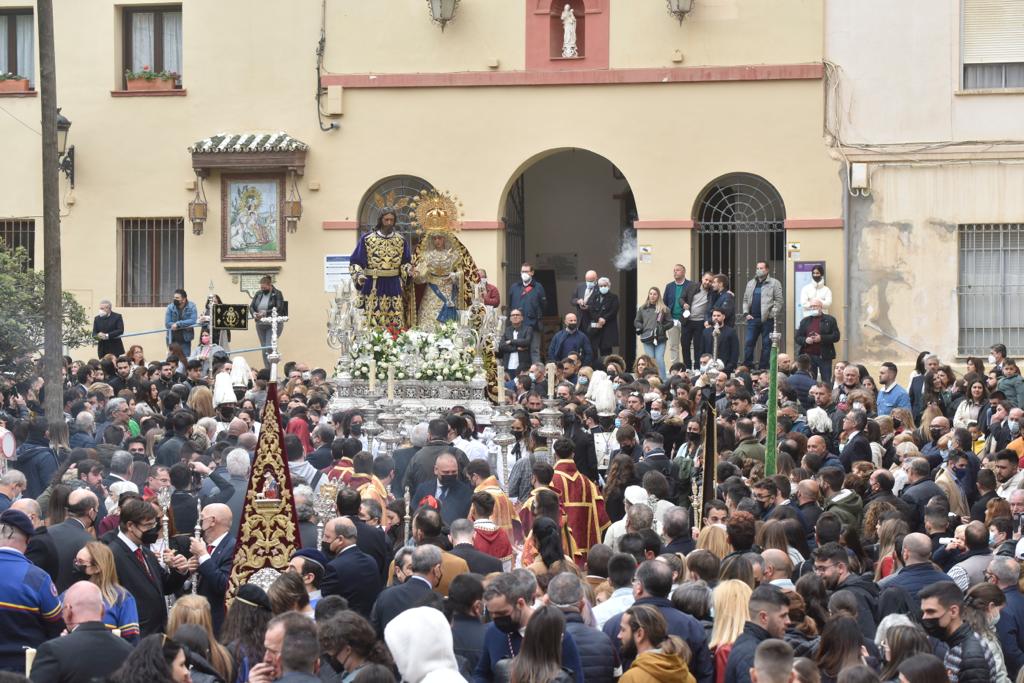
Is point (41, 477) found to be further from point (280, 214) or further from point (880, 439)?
point (280, 214)

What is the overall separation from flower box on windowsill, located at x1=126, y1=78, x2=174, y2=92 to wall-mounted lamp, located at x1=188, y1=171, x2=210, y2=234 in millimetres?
1639

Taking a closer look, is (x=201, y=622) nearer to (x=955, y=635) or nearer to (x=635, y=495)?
(x=955, y=635)

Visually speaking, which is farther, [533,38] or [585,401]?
[533,38]

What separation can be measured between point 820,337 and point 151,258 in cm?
1151

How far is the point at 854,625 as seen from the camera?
8750mm

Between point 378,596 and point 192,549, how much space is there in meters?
1.11

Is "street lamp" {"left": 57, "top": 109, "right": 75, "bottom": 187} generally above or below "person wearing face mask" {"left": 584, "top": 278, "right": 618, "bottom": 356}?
above

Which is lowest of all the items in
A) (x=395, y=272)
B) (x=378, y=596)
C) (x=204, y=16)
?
(x=378, y=596)

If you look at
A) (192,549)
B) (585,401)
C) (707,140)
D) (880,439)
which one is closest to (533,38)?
(707,140)

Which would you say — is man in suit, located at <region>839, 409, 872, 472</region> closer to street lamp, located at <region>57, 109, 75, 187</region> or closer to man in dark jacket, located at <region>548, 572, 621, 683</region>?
man in dark jacket, located at <region>548, 572, 621, 683</region>

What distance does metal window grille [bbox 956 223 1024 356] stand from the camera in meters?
27.8

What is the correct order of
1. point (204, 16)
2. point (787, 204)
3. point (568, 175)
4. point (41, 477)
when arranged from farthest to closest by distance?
point (568, 175) < point (204, 16) < point (787, 204) < point (41, 477)

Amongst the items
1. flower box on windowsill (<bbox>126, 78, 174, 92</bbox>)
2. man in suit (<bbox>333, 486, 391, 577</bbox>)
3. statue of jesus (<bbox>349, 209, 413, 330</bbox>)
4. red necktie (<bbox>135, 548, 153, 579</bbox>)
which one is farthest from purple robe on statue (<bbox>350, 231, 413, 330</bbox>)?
red necktie (<bbox>135, 548, 153, 579</bbox>)

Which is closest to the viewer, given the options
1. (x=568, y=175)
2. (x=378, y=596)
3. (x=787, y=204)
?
(x=378, y=596)
